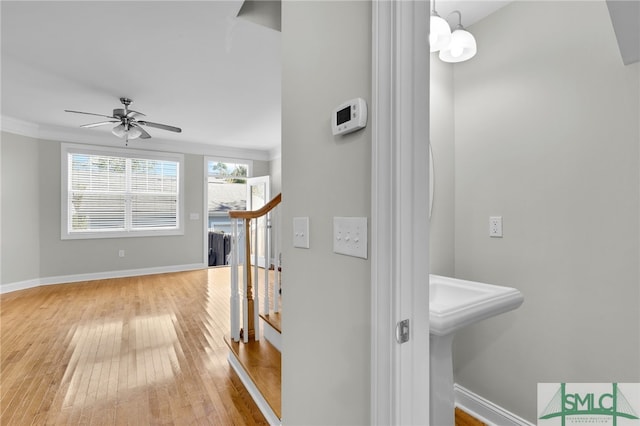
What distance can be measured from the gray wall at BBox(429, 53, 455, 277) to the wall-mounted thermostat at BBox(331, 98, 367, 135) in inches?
42.5

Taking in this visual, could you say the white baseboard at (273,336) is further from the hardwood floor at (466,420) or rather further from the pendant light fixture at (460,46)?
the pendant light fixture at (460,46)

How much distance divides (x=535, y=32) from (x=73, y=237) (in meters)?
6.32

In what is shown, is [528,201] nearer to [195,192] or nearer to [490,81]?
[490,81]

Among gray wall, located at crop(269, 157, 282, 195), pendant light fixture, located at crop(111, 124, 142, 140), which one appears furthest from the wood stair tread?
gray wall, located at crop(269, 157, 282, 195)

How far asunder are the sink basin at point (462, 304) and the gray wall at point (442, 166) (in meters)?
0.30

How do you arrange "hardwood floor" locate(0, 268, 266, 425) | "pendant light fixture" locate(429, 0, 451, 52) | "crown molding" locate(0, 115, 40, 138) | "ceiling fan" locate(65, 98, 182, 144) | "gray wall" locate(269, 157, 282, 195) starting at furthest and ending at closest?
"gray wall" locate(269, 157, 282, 195)
"crown molding" locate(0, 115, 40, 138)
"ceiling fan" locate(65, 98, 182, 144)
"hardwood floor" locate(0, 268, 266, 425)
"pendant light fixture" locate(429, 0, 451, 52)

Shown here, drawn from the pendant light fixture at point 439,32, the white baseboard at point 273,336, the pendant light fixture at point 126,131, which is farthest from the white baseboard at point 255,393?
the pendant light fixture at point 126,131

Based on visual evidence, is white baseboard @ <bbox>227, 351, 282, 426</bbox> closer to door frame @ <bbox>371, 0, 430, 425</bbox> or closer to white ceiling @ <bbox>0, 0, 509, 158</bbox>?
door frame @ <bbox>371, 0, 430, 425</bbox>

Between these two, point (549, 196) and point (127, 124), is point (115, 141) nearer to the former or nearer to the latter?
point (127, 124)

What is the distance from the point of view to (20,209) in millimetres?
4492

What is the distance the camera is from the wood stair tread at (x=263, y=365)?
1.76 metres

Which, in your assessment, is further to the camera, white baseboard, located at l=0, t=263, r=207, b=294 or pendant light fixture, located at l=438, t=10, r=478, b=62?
white baseboard, located at l=0, t=263, r=207, b=294

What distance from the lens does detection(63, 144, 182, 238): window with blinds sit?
16.5 feet

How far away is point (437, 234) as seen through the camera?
1.83 metres
